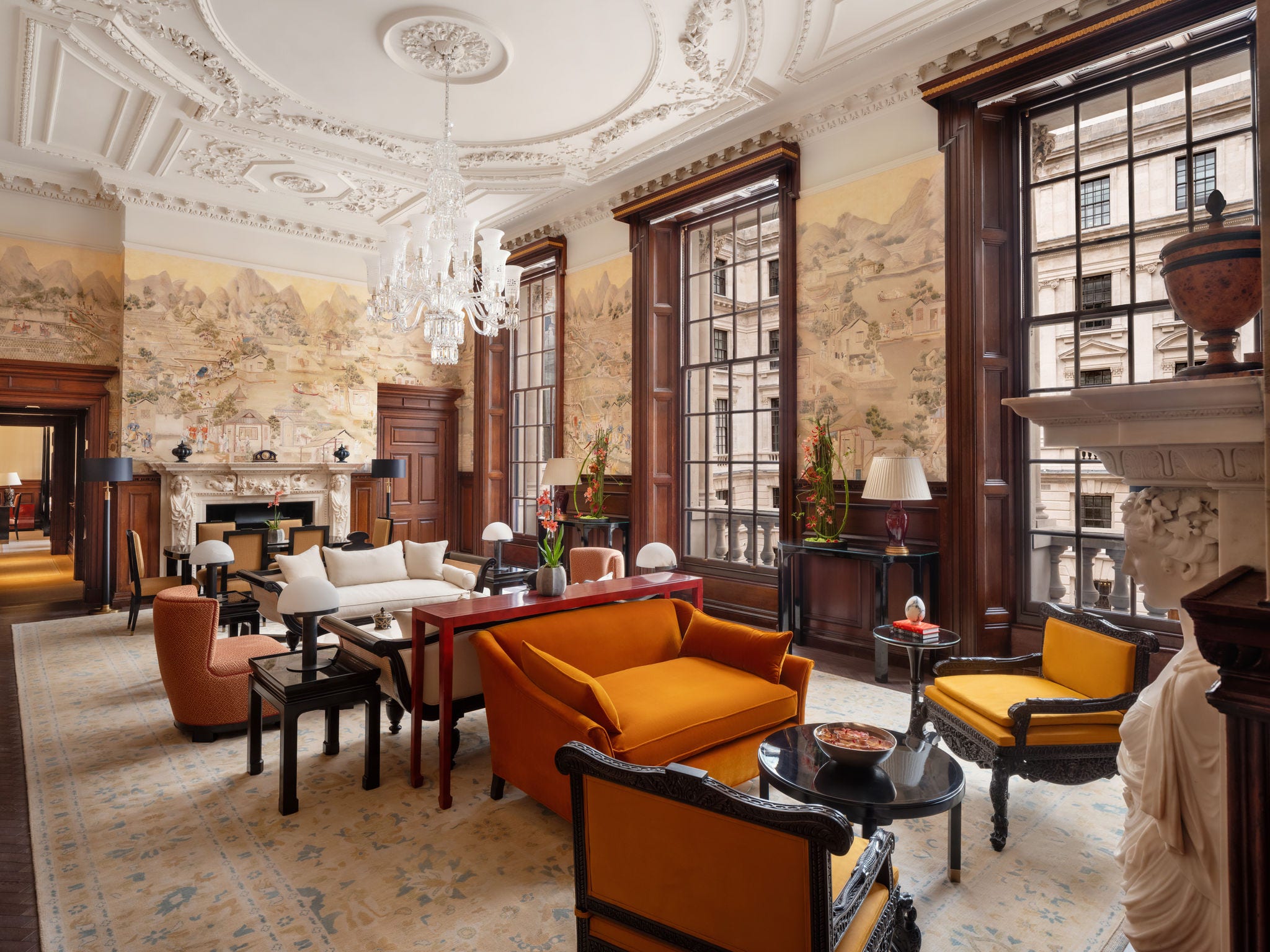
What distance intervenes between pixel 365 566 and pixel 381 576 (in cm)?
18

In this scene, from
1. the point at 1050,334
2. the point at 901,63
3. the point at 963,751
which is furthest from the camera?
the point at 901,63

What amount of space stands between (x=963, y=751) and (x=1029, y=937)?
0.91 metres

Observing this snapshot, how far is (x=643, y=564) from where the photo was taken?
5137 mm

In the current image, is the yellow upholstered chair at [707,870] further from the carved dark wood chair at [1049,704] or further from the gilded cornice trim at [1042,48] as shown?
the gilded cornice trim at [1042,48]

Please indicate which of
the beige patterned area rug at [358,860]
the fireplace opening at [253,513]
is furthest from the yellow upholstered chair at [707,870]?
the fireplace opening at [253,513]

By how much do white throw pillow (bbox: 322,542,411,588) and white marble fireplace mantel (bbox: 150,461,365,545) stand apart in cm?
296

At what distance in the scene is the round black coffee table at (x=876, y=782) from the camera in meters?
2.19

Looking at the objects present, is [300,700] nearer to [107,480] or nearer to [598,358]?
[107,480]

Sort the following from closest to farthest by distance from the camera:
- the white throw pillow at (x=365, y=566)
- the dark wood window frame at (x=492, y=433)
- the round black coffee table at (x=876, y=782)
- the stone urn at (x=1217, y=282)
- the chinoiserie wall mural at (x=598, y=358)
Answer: the stone urn at (x=1217, y=282) < the round black coffee table at (x=876, y=782) < the white throw pillow at (x=365, y=566) < the chinoiserie wall mural at (x=598, y=358) < the dark wood window frame at (x=492, y=433)

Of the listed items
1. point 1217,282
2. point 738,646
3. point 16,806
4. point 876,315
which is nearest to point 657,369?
point 876,315

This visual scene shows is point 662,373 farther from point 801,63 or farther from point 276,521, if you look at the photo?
point 276,521

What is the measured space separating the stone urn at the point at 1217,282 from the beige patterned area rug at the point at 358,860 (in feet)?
6.43

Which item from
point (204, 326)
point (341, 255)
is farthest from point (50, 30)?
point (341, 255)

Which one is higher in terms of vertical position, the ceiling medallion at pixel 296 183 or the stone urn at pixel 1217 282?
the ceiling medallion at pixel 296 183
